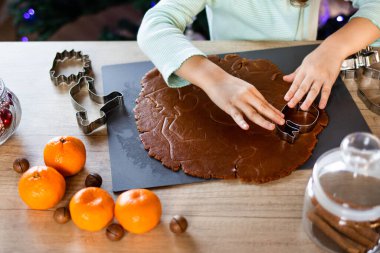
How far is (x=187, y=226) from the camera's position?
78 cm

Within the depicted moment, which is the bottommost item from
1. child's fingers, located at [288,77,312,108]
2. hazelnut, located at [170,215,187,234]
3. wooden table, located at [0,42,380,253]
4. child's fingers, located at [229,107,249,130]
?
wooden table, located at [0,42,380,253]

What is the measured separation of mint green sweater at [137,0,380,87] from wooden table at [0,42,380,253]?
0.79 feet

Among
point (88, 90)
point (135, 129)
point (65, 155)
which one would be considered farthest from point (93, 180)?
point (88, 90)

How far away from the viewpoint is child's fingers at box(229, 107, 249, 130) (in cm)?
93

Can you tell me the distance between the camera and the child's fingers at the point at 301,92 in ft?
3.26

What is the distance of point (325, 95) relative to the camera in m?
1.02

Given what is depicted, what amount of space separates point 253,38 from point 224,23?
10 cm

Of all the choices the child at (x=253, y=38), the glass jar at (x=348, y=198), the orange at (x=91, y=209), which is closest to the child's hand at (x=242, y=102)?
the child at (x=253, y=38)

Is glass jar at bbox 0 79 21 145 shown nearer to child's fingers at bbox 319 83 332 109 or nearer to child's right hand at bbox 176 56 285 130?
child's right hand at bbox 176 56 285 130

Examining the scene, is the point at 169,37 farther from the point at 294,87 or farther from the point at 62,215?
the point at 62,215

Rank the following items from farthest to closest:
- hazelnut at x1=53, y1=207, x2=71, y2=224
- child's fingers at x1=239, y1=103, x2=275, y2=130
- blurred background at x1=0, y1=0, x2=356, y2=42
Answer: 1. blurred background at x1=0, y1=0, x2=356, y2=42
2. child's fingers at x1=239, y1=103, x2=275, y2=130
3. hazelnut at x1=53, y1=207, x2=71, y2=224

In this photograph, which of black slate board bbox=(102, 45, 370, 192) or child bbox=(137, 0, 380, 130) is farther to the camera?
child bbox=(137, 0, 380, 130)

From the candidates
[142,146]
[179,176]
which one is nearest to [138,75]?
[142,146]

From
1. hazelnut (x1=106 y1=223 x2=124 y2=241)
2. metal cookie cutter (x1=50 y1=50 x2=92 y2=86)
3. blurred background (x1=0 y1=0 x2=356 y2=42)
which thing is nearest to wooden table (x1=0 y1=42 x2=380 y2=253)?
hazelnut (x1=106 y1=223 x2=124 y2=241)
